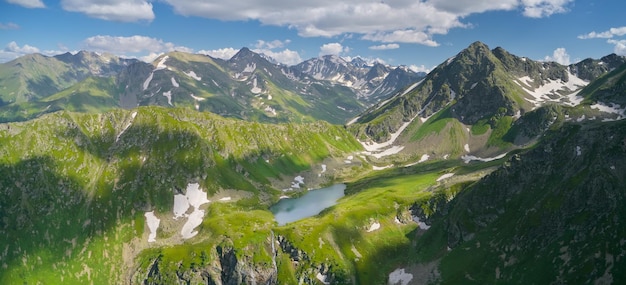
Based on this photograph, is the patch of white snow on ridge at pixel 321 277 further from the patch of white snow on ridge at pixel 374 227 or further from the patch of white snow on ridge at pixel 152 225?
the patch of white snow on ridge at pixel 152 225

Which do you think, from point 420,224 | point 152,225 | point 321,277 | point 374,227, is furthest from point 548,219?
point 152,225

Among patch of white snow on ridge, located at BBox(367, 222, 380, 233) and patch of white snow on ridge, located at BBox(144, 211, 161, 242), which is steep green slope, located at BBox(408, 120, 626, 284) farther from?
patch of white snow on ridge, located at BBox(144, 211, 161, 242)

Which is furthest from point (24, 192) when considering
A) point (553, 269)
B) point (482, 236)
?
point (553, 269)

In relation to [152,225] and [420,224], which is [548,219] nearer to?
[420,224]

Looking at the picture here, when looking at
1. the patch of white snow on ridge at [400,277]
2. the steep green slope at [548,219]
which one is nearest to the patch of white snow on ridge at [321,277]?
the patch of white snow on ridge at [400,277]

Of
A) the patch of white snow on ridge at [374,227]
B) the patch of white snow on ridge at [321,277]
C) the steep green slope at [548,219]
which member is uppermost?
the steep green slope at [548,219]

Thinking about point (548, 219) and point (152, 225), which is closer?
point (548, 219)

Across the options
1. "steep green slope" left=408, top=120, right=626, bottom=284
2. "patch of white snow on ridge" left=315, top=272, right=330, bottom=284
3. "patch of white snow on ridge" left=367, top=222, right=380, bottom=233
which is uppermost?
"steep green slope" left=408, top=120, right=626, bottom=284

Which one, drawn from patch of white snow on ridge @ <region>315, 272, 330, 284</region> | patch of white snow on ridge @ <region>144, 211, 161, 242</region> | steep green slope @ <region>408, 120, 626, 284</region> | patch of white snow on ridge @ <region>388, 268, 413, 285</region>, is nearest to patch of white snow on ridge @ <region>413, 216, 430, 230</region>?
steep green slope @ <region>408, 120, 626, 284</region>
